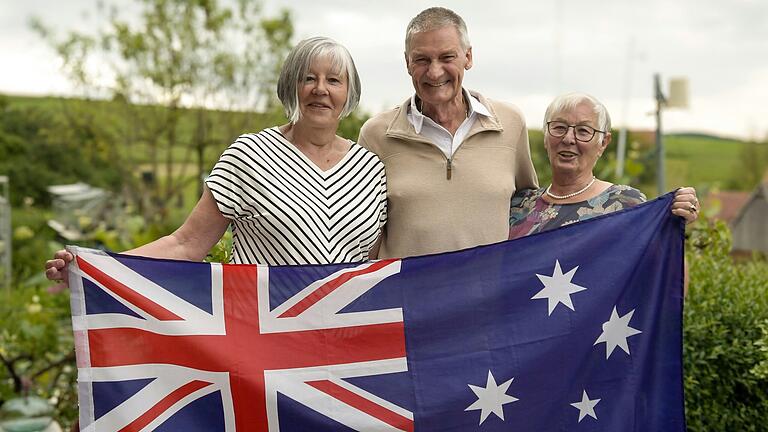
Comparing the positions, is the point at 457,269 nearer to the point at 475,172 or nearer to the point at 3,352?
the point at 475,172

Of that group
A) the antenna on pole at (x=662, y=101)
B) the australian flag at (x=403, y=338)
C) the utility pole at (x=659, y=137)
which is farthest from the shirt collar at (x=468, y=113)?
the antenna on pole at (x=662, y=101)

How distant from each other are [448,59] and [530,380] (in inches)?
44.9

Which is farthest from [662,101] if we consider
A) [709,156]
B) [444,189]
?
[709,156]

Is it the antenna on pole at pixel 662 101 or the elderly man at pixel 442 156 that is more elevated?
the elderly man at pixel 442 156

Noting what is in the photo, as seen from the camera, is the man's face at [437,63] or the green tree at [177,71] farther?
the green tree at [177,71]

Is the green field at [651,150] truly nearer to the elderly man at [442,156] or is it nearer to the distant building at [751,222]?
the distant building at [751,222]

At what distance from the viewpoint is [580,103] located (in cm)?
381

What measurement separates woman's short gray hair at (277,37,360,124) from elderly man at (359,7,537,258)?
0.29 metres

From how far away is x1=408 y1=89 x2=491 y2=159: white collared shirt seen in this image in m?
3.80

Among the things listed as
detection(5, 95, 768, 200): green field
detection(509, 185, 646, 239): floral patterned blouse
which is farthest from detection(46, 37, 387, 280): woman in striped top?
detection(5, 95, 768, 200): green field

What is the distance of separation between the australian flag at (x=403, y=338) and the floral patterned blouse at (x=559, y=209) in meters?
0.13

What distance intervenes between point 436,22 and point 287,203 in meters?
0.83

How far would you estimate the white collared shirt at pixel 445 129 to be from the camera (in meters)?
3.80

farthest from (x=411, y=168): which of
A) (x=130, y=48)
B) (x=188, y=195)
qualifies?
(x=188, y=195)
